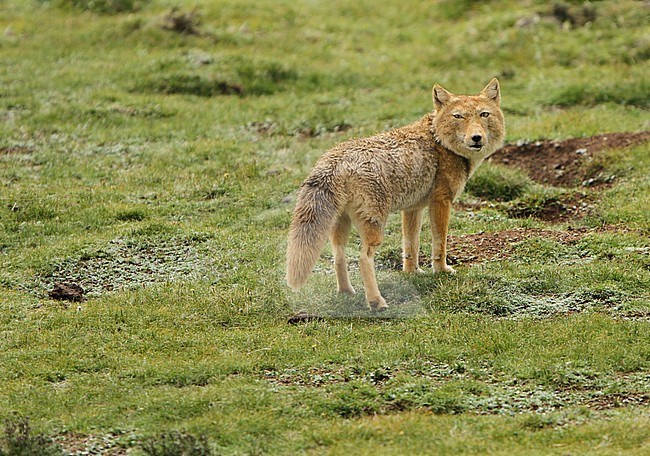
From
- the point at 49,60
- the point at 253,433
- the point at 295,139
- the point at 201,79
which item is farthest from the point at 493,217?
the point at 49,60

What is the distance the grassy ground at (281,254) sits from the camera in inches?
316

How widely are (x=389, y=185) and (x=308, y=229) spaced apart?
1174mm

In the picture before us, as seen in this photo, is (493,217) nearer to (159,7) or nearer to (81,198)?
(81,198)

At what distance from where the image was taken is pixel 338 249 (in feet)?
33.9

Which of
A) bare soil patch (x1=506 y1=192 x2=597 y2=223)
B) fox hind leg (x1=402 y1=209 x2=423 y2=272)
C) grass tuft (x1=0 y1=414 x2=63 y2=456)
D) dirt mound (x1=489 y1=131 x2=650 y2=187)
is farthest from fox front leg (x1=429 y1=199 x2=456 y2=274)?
grass tuft (x1=0 y1=414 x2=63 y2=456)

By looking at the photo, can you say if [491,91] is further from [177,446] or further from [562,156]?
[177,446]

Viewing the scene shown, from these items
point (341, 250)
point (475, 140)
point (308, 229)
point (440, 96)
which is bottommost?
point (341, 250)

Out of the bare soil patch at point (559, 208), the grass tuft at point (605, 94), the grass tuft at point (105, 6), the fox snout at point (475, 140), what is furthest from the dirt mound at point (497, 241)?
the grass tuft at point (105, 6)

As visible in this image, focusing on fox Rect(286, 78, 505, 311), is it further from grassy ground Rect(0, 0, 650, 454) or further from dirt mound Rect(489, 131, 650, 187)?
dirt mound Rect(489, 131, 650, 187)

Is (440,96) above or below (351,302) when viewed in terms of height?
above

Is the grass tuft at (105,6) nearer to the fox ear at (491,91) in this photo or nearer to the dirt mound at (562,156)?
the dirt mound at (562,156)

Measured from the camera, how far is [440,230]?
10.9 metres

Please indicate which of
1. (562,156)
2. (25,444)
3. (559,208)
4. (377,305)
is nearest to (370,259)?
(377,305)

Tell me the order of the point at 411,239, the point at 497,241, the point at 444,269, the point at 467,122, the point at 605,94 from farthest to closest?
the point at 605,94
the point at 497,241
the point at 411,239
the point at 444,269
the point at 467,122
